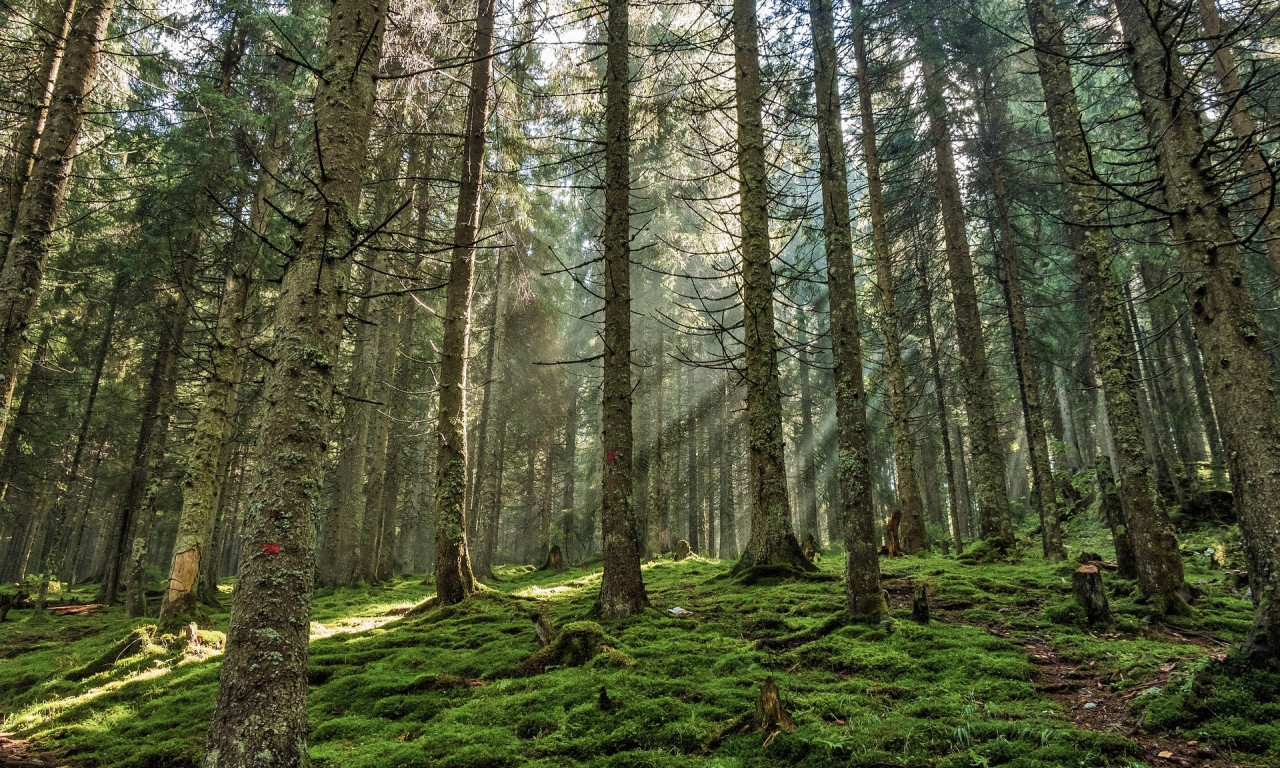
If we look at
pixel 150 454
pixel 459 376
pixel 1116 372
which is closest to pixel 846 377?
pixel 1116 372

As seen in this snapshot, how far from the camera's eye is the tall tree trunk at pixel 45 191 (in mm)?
6617

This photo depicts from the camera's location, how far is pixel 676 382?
27.6 m

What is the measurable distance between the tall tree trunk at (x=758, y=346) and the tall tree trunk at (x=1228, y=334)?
15.5 feet

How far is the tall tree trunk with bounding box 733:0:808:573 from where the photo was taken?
28.7 ft

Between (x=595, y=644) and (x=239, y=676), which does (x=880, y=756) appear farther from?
(x=239, y=676)

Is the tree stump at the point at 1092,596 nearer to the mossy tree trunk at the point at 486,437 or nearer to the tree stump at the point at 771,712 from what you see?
the tree stump at the point at 771,712

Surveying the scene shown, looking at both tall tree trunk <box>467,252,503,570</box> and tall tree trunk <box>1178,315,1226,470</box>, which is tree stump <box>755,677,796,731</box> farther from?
tall tree trunk <box>1178,315,1226,470</box>

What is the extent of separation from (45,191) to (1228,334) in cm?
1244

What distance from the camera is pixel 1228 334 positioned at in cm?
456

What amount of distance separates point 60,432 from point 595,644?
24.7 metres

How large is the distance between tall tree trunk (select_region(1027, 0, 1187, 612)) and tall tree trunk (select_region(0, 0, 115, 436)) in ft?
38.2

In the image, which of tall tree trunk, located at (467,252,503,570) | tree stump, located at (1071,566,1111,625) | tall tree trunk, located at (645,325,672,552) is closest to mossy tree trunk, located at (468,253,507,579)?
tall tree trunk, located at (467,252,503,570)

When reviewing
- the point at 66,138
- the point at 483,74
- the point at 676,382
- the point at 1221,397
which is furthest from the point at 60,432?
the point at 1221,397

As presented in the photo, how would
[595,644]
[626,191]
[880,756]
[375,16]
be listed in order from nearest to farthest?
[880,756], [375,16], [595,644], [626,191]
